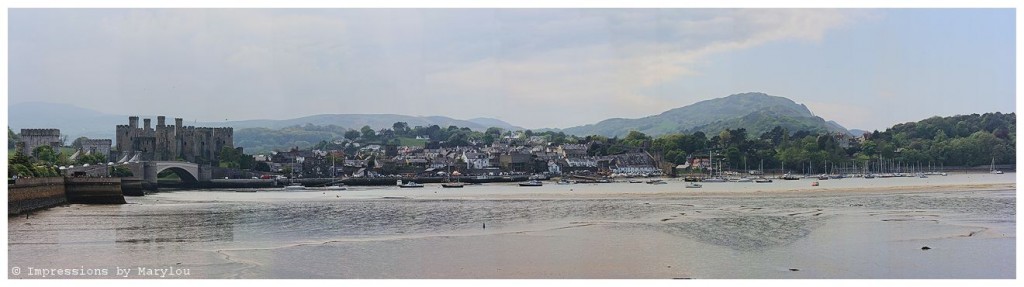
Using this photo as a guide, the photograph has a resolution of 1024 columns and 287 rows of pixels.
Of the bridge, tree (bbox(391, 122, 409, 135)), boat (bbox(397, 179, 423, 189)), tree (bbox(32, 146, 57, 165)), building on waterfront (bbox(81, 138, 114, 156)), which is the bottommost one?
boat (bbox(397, 179, 423, 189))

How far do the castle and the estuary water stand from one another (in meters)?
52.1

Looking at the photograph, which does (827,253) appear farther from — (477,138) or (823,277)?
(477,138)

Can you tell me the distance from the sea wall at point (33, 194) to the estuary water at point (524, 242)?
1.77 feet

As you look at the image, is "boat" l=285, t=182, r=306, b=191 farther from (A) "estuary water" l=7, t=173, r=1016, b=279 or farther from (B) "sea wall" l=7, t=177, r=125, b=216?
(A) "estuary water" l=7, t=173, r=1016, b=279

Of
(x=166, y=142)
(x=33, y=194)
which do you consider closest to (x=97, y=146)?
(x=166, y=142)

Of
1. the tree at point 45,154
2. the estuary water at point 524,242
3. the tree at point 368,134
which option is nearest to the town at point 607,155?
the tree at point 45,154

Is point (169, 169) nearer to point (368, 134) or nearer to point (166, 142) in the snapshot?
point (166, 142)

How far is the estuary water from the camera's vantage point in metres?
17.0

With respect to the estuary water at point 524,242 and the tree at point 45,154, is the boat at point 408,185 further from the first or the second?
the estuary water at point 524,242

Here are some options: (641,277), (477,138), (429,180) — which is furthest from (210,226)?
(477,138)

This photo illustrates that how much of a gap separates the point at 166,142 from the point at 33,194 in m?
56.4

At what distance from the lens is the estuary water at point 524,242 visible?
17.0 metres

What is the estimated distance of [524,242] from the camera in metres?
21.7

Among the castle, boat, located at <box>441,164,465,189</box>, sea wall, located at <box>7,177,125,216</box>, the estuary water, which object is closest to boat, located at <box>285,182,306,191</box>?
boat, located at <box>441,164,465,189</box>
